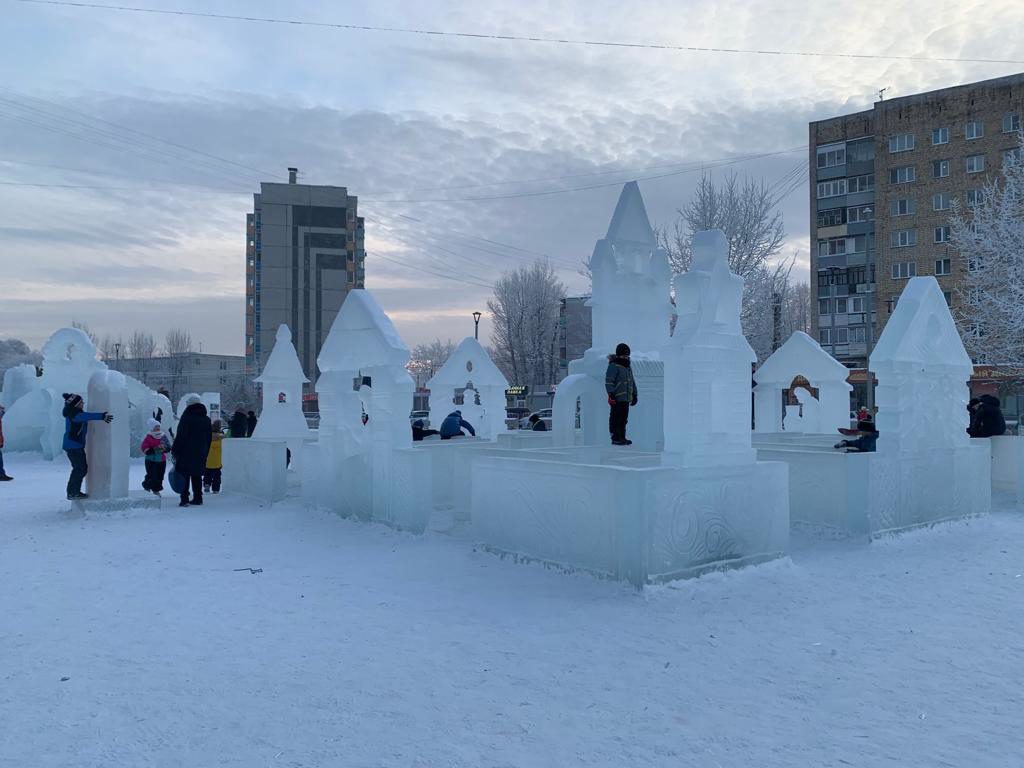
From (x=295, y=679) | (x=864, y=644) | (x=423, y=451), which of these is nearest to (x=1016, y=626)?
(x=864, y=644)

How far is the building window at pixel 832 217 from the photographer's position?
48875mm

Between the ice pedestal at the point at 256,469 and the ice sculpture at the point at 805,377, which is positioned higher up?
the ice sculpture at the point at 805,377

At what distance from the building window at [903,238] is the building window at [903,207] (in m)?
0.96

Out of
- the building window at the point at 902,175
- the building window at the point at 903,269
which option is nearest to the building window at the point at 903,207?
the building window at the point at 902,175

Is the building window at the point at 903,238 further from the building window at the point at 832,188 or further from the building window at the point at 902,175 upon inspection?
the building window at the point at 832,188

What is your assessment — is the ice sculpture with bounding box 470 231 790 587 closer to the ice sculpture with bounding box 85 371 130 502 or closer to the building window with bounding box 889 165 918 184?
the ice sculpture with bounding box 85 371 130 502

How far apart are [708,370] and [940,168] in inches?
1718

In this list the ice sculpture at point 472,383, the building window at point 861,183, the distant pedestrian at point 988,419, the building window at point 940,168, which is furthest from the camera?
the building window at point 861,183

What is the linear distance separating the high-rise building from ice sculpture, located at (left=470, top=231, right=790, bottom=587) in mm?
57387

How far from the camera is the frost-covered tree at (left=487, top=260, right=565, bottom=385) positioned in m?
52.2

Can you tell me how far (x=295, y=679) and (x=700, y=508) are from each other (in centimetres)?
388

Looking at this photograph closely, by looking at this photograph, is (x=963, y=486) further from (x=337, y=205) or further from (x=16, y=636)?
(x=337, y=205)

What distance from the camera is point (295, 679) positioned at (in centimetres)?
476

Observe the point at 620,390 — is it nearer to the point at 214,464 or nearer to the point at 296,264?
the point at 214,464
